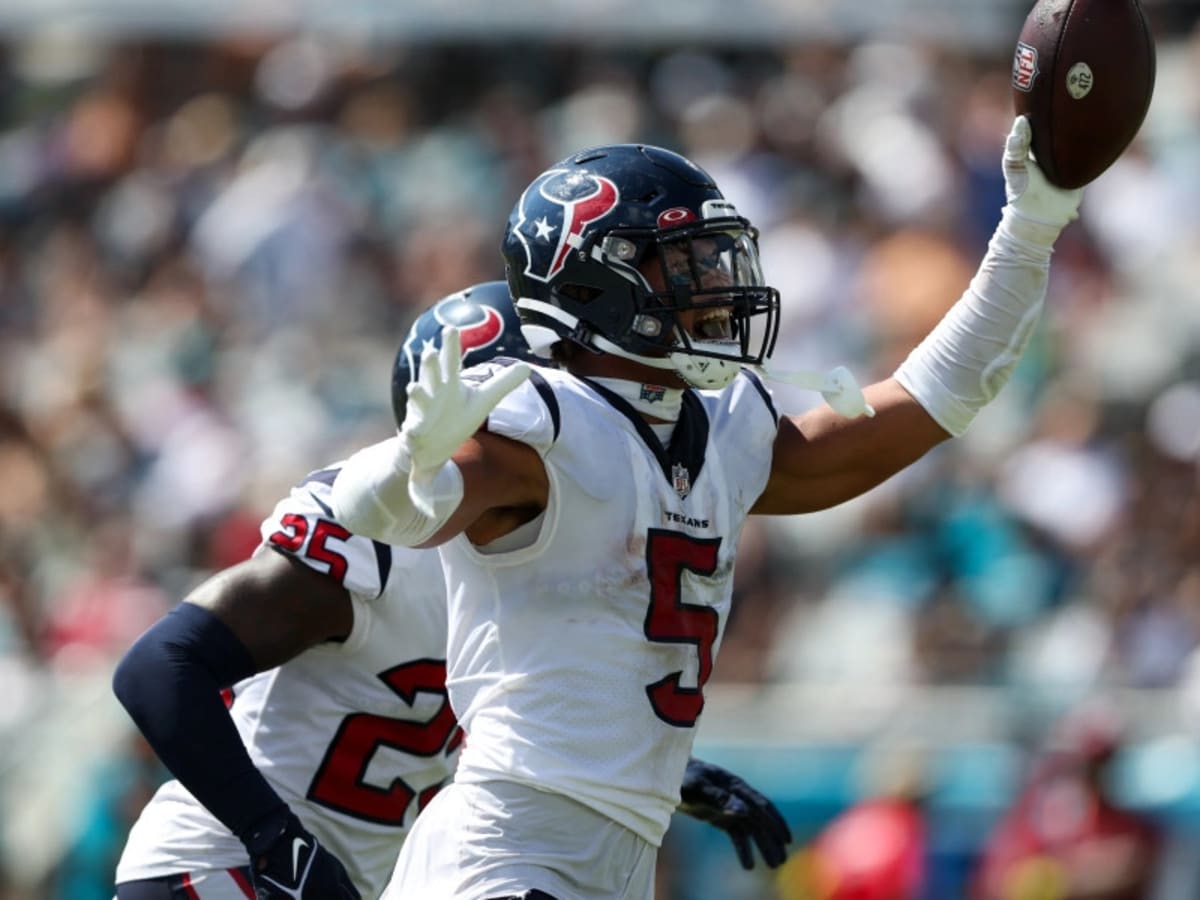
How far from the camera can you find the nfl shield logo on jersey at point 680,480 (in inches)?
131

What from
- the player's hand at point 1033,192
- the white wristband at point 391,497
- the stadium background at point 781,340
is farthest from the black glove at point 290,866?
the stadium background at point 781,340

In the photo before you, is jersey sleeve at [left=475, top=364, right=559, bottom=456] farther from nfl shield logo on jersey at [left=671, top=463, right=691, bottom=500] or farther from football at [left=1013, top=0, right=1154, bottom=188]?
football at [left=1013, top=0, right=1154, bottom=188]

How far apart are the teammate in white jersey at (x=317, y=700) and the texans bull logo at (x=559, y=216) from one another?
593 mm

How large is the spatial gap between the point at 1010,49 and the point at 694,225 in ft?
22.6

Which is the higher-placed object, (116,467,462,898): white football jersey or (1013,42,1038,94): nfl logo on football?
(1013,42,1038,94): nfl logo on football

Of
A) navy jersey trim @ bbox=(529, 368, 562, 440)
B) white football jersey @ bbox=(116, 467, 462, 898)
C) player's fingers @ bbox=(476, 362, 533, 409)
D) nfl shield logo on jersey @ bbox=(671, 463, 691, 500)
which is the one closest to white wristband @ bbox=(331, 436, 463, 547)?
player's fingers @ bbox=(476, 362, 533, 409)

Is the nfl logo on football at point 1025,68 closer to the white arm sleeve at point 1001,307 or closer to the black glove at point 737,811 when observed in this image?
the white arm sleeve at point 1001,307

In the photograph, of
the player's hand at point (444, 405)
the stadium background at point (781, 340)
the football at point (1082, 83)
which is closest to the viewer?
the player's hand at point (444, 405)

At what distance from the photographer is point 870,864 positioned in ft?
22.4

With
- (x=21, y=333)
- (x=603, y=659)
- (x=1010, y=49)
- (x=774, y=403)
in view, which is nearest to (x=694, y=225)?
(x=774, y=403)

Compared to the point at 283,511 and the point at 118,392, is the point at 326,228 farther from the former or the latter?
the point at 283,511

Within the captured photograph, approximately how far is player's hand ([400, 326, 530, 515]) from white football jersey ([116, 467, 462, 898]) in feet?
2.80

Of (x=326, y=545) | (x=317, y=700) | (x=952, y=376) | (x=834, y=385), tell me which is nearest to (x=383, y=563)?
(x=326, y=545)

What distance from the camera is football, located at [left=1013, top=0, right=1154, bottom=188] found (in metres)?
3.50
